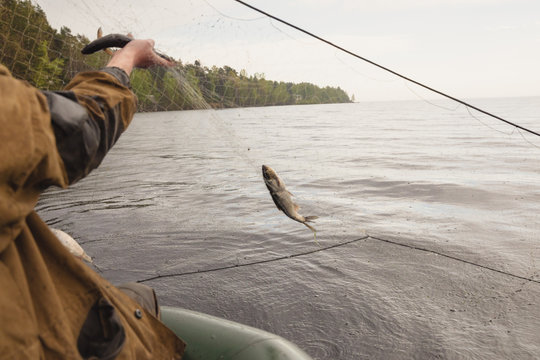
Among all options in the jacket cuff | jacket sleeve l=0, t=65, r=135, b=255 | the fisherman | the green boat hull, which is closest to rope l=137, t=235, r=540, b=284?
the green boat hull

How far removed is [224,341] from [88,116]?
6.59 ft

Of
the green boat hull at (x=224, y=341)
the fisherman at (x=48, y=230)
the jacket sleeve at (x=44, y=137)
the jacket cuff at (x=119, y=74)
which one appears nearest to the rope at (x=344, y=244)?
the green boat hull at (x=224, y=341)

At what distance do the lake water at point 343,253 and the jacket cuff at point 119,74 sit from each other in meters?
3.42

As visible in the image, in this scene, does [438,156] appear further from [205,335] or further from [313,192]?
[205,335]

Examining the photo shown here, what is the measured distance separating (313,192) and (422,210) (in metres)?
3.41

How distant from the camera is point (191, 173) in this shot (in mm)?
16688

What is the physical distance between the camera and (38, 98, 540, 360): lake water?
5.11 metres

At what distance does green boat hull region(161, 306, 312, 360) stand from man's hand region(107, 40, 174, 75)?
1.86m

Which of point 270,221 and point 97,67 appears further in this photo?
point 270,221

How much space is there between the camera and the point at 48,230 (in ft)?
4.82

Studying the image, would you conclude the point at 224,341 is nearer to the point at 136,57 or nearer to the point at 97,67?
the point at 136,57

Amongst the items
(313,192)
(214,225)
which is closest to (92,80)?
(214,225)

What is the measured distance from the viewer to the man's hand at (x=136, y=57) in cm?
187

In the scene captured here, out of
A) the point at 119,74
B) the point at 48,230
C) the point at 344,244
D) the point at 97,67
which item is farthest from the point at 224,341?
the point at 344,244
